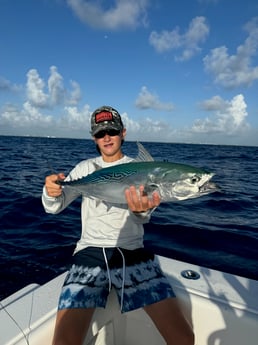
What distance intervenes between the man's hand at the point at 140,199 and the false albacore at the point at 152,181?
4cm

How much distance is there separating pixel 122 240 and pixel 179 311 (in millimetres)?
796

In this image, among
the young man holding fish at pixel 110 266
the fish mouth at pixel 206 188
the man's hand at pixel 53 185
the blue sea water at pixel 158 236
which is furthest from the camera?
the blue sea water at pixel 158 236

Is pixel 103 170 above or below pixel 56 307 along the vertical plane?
above

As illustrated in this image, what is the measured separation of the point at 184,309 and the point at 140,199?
118 centimetres

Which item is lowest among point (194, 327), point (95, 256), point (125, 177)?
point (194, 327)

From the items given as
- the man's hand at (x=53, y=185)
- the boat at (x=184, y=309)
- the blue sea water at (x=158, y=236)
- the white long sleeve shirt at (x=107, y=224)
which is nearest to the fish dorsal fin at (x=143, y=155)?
the white long sleeve shirt at (x=107, y=224)

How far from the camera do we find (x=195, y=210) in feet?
32.1

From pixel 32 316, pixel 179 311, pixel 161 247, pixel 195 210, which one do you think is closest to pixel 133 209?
pixel 179 311

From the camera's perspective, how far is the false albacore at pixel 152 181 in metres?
2.58

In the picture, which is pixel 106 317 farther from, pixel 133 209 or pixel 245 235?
pixel 245 235

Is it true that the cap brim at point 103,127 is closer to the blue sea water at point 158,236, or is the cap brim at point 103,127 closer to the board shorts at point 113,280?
the board shorts at point 113,280

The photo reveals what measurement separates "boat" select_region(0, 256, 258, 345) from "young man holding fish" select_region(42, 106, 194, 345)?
8.5 inches

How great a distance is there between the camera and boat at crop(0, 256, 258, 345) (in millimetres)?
2537

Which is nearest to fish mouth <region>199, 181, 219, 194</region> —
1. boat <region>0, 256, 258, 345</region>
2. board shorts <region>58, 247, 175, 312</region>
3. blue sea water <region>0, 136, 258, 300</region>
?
board shorts <region>58, 247, 175, 312</region>
